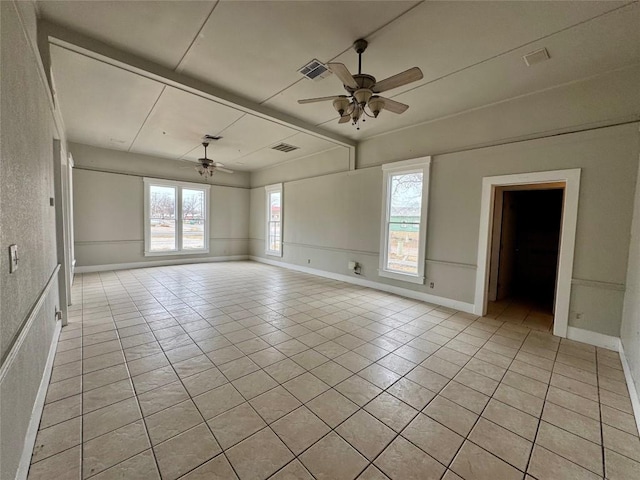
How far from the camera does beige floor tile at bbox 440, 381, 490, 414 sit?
2.09 metres

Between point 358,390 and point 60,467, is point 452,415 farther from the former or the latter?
point 60,467

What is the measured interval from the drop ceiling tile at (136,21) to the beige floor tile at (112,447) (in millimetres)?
3287

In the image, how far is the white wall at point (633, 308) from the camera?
7.44 ft

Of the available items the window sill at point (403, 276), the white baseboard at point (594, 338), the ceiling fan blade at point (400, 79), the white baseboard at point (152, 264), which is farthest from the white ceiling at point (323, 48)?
the white baseboard at point (152, 264)

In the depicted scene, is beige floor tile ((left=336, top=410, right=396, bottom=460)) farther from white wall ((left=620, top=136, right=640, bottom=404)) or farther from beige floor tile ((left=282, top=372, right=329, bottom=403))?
white wall ((left=620, top=136, right=640, bottom=404))

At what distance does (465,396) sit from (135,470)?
2315 millimetres

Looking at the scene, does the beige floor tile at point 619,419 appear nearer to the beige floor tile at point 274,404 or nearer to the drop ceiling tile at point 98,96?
the beige floor tile at point 274,404

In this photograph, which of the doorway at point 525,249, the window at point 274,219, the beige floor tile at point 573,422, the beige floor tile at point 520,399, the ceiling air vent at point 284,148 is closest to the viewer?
the beige floor tile at point 573,422

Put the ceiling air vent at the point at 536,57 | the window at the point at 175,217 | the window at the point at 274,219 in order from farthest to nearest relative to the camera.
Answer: the window at the point at 274,219 → the window at the point at 175,217 → the ceiling air vent at the point at 536,57

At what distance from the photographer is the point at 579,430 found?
1880mm

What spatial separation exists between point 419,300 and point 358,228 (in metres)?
1.93

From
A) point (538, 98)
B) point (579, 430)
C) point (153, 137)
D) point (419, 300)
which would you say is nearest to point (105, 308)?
point (153, 137)

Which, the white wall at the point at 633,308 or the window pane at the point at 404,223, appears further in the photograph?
the window pane at the point at 404,223

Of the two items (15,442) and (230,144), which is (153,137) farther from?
(15,442)
